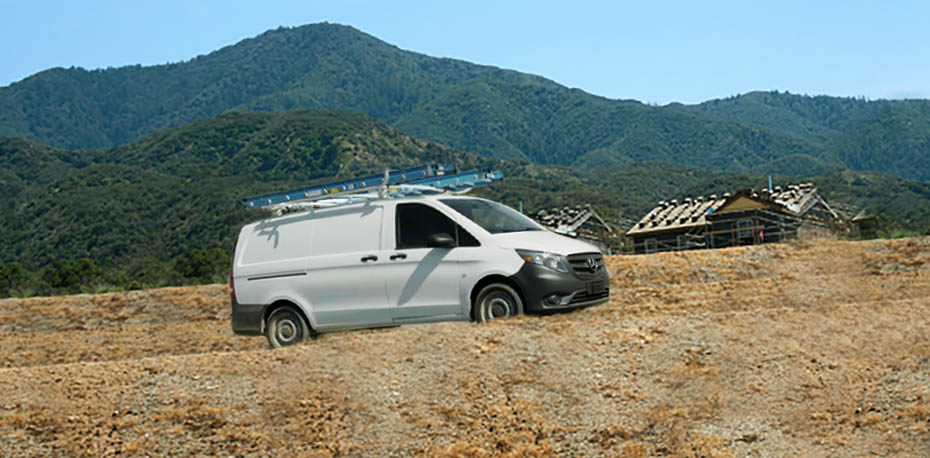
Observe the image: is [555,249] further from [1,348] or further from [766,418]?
[1,348]

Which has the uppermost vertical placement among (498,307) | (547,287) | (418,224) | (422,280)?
(418,224)

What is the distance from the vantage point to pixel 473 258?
423 inches

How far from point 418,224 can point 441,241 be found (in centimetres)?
61

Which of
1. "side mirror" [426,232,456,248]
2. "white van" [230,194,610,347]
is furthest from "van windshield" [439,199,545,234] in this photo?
"side mirror" [426,232,456,248]

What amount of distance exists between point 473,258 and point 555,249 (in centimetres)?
109

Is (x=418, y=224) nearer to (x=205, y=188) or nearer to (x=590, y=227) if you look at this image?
(x=590, y=227)

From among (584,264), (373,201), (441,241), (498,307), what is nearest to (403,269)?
(441,241)

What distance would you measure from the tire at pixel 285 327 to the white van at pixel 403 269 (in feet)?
0.05

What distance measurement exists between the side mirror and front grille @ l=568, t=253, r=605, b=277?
158cm

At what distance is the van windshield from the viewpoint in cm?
1131

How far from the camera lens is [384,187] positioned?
40.7 ft

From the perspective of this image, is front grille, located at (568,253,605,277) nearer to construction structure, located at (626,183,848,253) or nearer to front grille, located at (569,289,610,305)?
front grille, located at (569,289,610,305)

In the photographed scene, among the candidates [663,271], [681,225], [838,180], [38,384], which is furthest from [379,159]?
[38,384]

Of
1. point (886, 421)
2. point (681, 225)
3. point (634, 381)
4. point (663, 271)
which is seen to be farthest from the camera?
point (681, 225)
